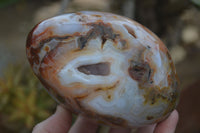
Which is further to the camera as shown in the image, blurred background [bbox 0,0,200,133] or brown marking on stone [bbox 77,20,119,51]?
blurred background [bbox 0,0,200,133]

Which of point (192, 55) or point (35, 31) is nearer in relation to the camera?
point (35, 31)

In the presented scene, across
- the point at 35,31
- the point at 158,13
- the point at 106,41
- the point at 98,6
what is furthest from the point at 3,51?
the point at 106,41

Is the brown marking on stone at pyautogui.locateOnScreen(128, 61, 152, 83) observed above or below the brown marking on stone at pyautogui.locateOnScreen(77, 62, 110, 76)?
below

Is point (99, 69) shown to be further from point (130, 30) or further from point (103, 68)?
point (130, 30)

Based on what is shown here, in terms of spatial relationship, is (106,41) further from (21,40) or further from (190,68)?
(21,40)

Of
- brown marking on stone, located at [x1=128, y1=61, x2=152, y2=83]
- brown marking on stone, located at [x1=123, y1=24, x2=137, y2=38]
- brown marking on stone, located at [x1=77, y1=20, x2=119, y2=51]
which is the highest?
brown marking on stone, located at [x1=77, y1=20, x2=119, y2=51]

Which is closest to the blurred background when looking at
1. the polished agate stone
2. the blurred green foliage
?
the blurred green foliage

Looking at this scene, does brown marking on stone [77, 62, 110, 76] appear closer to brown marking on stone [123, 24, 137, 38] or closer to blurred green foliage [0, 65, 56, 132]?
brown marking on stone [123, 24, 137, 38]

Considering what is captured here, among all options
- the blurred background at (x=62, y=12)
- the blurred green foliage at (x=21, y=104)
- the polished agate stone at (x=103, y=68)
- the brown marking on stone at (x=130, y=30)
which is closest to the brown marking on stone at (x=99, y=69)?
the polished agate stone at (x=103, y=68)
